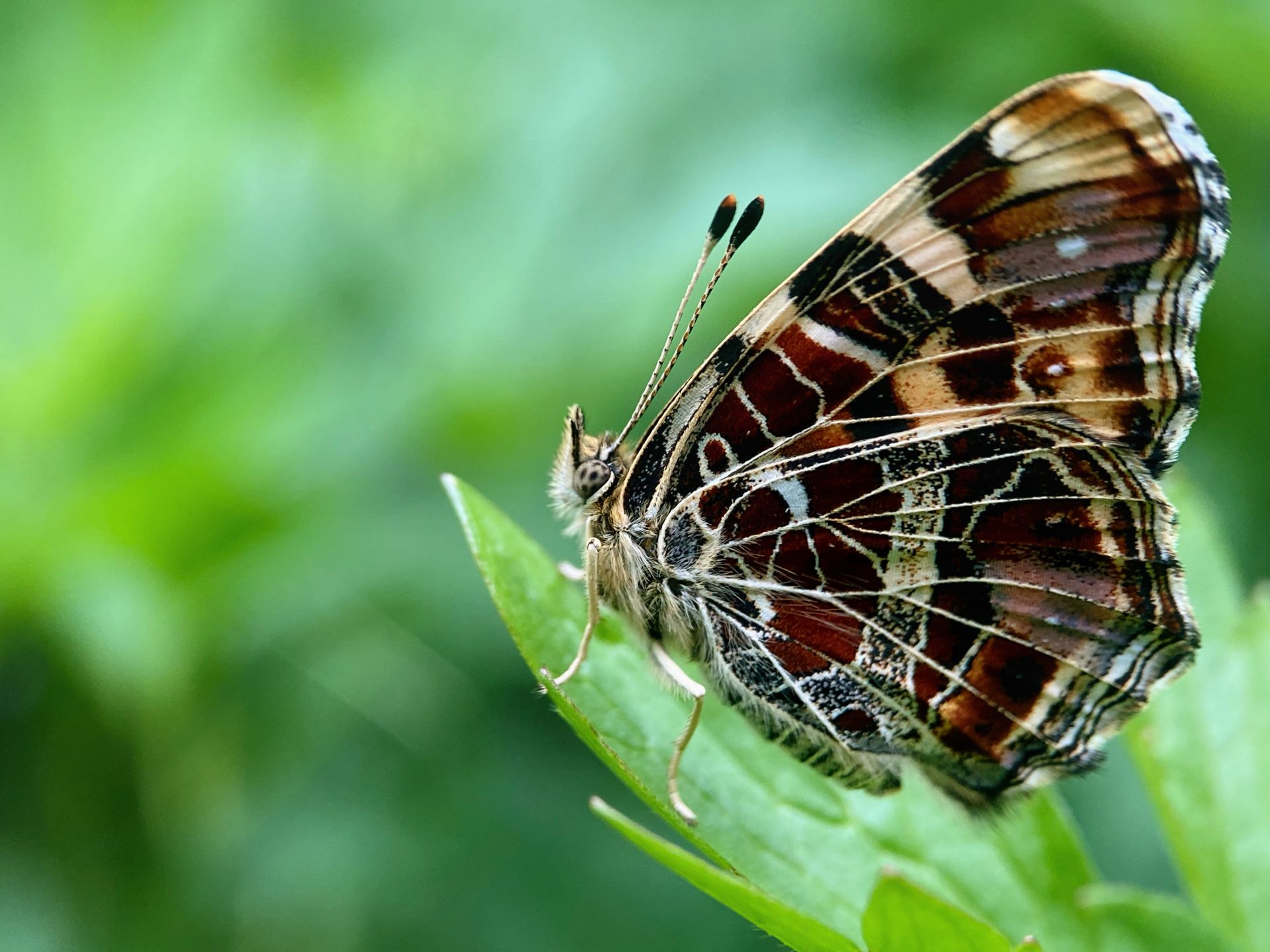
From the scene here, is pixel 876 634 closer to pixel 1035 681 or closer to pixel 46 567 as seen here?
pixel 1035 681

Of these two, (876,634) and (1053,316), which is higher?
(1053,316)

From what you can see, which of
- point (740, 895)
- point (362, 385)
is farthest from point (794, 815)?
point (362, 385)

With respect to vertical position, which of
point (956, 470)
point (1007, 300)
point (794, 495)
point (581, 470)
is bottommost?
point (956, 470)

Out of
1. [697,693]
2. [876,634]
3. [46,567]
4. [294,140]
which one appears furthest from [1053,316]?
[294,140]

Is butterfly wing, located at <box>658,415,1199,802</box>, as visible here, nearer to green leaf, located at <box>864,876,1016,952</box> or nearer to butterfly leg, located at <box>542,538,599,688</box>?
butterfly leg, located at <box>542,538,599,688</box>

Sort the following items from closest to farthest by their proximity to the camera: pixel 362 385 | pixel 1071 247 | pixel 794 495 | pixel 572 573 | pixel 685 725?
pixel 1071 247
pixel 685 725
pixel 794 495
pixel 572 573
pixel 362 385

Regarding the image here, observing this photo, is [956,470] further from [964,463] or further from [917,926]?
[917,926]
